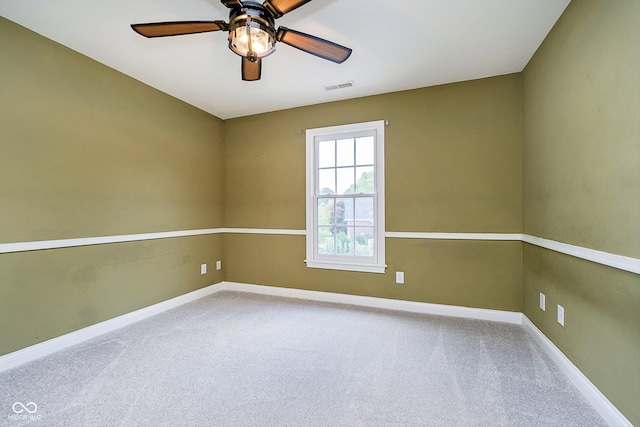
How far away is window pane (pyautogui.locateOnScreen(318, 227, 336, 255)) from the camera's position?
11.6 ft

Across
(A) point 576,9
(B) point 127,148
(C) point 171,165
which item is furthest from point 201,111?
(A) point 576,9

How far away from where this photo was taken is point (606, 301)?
4.95ft

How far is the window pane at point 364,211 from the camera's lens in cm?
334

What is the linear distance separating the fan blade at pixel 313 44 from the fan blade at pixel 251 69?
1.04ft

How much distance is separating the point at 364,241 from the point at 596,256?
2.07 metres

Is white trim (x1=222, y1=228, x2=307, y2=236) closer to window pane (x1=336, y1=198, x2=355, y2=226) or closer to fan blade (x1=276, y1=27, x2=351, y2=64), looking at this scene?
window pane (x1=336, y1=198, x2=355, y2=226)

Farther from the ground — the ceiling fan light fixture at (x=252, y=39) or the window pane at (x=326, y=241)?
the ceiling fan light fixture at (x=252, y=39)

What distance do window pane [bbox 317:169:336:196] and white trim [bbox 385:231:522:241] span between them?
90 cm

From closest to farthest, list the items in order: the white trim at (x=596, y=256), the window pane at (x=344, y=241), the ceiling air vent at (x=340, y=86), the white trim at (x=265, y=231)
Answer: the white trim at (x=596, y=256) < the ceiling air vent at (x=340, y=86) < the window pane at (x=344, y=241) < the white trim at (x=265, y=231)

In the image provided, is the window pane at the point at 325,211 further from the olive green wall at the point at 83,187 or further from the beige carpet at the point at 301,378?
the olive green wall at the point at 83,187

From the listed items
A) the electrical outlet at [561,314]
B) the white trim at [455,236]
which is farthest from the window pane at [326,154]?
the electrical outlet at [561,314]

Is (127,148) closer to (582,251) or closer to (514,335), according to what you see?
(582,251)

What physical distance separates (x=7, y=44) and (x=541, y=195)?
4.25 m

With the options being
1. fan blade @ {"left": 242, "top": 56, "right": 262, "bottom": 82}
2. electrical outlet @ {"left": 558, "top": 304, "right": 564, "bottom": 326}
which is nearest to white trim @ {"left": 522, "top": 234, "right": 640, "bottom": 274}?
electrical outlet @ {"left": 558, "top": 304, "right": 564, "bottom": 326}
